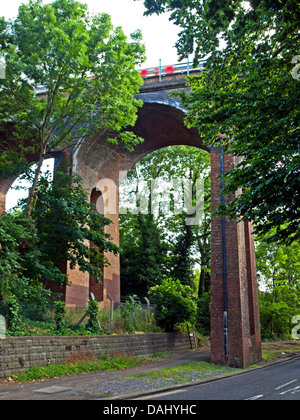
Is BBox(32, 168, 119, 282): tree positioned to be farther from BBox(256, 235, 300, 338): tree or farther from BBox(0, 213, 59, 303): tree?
BBox(256, 235, 300, 338): tree

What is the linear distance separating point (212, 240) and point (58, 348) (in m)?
7.95

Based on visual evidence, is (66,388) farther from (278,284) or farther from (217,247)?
(278,284)

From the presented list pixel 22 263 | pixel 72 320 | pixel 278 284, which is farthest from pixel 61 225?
pixel 278 284

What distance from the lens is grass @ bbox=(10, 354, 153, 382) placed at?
32.4 ft

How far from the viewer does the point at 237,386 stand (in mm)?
9773

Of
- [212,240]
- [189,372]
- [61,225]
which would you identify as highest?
[61,225]

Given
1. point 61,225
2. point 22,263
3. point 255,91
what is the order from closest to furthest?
point 255,91, point 22,263, point 61,225

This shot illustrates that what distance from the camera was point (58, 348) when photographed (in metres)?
11.5

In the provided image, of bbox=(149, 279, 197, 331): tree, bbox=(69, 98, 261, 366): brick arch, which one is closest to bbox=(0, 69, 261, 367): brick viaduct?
bbox=(69, 98, 261, 366): brick arch

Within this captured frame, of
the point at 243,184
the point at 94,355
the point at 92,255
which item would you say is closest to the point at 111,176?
the point at 92,255

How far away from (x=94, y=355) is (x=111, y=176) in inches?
514

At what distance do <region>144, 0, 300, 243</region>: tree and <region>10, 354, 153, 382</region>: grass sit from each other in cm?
627

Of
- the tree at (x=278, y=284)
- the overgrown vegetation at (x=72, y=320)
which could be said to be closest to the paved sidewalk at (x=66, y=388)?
the overgrown vegetation at (x=72, y=320)

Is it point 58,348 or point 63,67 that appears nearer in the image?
point 58,348
